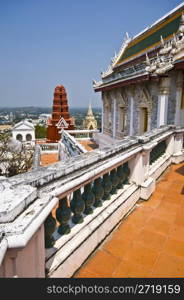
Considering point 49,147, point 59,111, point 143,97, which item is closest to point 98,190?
point 143,97

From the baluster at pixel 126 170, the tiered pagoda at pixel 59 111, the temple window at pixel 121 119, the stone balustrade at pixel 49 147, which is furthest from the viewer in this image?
the tiered pagoda at pixel 59 111

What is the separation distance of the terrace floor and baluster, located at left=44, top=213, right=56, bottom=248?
679 mm

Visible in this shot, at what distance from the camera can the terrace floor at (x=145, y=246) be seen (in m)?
2.50

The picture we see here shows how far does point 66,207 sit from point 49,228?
32cm

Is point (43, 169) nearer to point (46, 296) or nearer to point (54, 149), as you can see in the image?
point (46, 296)

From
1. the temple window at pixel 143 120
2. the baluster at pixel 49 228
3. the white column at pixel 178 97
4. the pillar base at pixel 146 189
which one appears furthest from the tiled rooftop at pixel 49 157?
the baluster at pixel 49 228

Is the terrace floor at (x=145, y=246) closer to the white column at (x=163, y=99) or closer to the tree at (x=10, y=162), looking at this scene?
the white column at (x=163, y=99)

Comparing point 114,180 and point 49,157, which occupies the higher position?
point 114,180

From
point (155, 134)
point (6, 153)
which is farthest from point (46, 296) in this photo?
point (6, 153)

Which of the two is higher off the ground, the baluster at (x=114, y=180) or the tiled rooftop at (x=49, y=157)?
the baluster at (x=114, y=180)

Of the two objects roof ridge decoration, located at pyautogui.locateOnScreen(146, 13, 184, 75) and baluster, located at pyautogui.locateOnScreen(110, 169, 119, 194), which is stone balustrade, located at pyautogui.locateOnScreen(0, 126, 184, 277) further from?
roof ridge decoration, located at pyautogui.locateOnScreen(146, 13, 184, 75)

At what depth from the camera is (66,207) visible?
2291 mm

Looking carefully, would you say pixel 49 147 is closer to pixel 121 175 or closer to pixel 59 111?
pixel 121 175

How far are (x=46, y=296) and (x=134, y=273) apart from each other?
4.06ft
